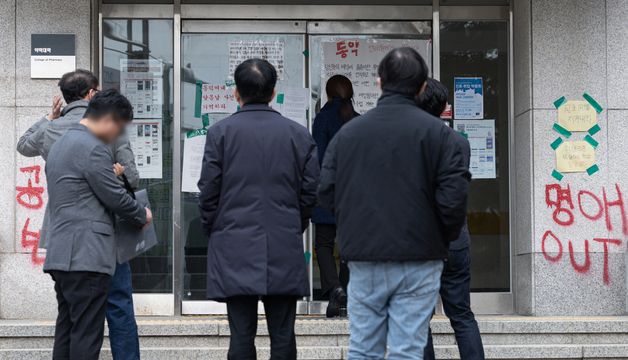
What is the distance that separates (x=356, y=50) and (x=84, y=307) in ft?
14.0

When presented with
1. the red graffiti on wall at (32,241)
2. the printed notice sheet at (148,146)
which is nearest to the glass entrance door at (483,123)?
the printed notice sheet at (148,146)

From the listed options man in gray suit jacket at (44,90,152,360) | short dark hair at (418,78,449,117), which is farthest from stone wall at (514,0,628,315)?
man in gray suit jacket at (44,90,152,360)

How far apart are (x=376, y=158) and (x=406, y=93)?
37 centimetres

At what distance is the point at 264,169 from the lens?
5180 mm

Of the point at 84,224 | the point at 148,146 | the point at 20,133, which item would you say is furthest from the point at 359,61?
the point at 84,224

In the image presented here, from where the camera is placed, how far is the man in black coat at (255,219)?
16.8 feet

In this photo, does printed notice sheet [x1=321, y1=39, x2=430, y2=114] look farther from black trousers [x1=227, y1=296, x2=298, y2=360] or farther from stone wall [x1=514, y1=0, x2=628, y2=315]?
black trousers [x1=227, y1=296, x2=298, y2=360]

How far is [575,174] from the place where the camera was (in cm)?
852

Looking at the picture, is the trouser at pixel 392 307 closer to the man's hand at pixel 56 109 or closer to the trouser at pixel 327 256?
the man's hand at pixel 56 109

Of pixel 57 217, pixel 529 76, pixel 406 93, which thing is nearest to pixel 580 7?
pixel 529 76

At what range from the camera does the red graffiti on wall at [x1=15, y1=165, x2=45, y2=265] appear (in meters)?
8.29

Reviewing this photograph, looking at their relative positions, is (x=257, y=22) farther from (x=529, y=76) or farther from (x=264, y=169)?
(x=264, y=169)

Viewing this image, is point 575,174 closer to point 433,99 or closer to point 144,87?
point 433,99

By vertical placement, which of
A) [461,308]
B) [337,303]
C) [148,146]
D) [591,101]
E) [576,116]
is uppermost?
[591,101]
